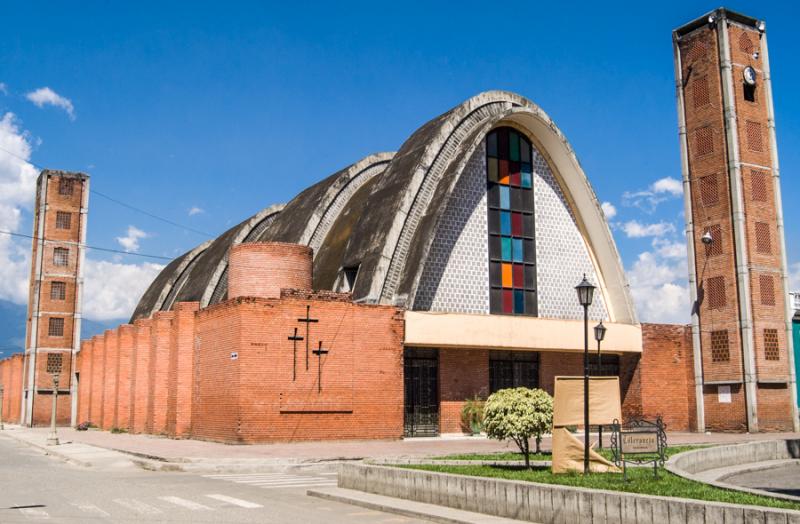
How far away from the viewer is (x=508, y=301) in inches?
1280

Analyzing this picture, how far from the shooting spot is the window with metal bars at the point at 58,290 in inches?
2338

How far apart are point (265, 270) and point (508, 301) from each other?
33.1ft

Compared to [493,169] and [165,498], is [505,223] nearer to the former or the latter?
[493,169]

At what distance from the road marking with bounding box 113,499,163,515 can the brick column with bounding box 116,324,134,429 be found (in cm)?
2889

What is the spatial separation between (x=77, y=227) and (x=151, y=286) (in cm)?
700

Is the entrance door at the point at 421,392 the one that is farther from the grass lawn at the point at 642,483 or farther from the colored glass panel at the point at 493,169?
the grass lawn at the point at 642,483

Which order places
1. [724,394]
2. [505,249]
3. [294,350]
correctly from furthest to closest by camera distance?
[505,249]
[724,394]
[294,350]

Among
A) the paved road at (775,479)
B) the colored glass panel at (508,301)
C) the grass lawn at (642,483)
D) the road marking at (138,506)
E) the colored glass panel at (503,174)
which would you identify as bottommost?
the paved road at (775,479)

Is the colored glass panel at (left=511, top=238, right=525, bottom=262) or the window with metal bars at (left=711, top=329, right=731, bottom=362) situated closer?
the window with metal bars at (left=711, top=329, right=731, bottom=362)

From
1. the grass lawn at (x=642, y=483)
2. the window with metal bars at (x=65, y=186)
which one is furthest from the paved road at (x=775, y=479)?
the window with metal bars at (x=65, y=186)

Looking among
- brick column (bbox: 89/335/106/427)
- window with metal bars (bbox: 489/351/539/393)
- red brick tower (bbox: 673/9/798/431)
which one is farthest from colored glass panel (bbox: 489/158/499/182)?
brick column (bbox: 89/335/106/427)

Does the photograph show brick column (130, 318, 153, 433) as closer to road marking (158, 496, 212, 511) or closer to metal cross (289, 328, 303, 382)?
metal cross (289, 328, 303, 382)

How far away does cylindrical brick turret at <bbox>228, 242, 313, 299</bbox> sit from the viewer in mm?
27688

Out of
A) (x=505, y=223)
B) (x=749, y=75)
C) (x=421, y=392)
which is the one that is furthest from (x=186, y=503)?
(x=749, y=75)
